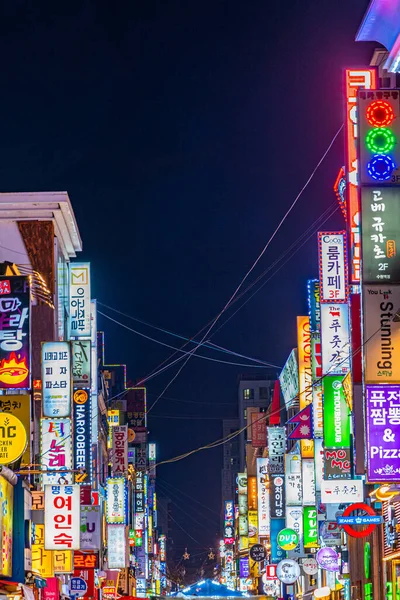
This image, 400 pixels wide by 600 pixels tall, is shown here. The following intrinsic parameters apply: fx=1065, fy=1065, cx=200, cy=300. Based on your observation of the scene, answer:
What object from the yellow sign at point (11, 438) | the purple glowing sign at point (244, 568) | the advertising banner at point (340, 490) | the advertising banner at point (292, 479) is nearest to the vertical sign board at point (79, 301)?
the advertising banner at point (292, 479)

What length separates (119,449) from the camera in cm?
6519

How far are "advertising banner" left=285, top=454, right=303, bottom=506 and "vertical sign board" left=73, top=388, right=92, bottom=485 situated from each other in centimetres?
1405

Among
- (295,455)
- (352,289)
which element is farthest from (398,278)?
(295,455)

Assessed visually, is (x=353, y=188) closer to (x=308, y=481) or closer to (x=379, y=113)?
(x=379, y=113)

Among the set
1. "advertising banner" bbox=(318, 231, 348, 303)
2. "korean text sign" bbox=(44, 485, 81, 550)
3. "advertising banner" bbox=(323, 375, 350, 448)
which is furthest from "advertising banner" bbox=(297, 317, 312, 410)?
"korean text sign" bbox=(44, 485, 81, 550)

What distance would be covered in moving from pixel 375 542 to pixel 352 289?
773cm

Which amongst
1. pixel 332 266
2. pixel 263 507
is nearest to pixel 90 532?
pixel 332 266

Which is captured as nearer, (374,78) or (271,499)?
(374,78)

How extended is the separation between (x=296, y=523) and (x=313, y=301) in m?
13.9

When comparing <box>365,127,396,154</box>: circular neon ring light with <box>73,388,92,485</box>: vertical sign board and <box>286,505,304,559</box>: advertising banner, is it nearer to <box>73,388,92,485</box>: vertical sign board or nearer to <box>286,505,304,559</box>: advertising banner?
<box>73,388,92,485</box>: vertical sign board

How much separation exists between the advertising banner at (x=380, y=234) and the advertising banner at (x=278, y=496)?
1290 inches

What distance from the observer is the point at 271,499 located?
53.1 m

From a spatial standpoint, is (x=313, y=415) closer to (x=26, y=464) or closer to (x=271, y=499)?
(x=26, y=464)

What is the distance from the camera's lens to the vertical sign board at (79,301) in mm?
40781
